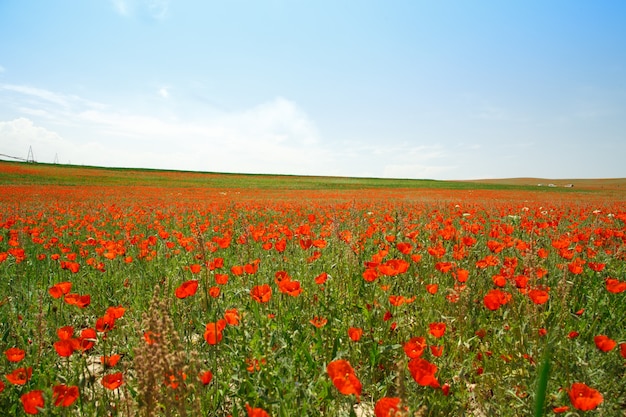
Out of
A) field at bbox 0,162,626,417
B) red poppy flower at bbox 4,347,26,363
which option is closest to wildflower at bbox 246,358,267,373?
field at bbox 0,162,626,417

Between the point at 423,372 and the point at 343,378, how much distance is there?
1.20 feet

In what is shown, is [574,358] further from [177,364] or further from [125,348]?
[125,348]

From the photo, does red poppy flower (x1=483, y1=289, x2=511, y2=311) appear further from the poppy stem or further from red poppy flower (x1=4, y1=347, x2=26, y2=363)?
red poppy flower (x1=4, y1=347, x2=26, y2=363)

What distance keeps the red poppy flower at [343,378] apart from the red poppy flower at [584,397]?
0.82 m

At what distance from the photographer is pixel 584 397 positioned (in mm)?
1402

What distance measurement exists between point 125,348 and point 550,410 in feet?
9.20

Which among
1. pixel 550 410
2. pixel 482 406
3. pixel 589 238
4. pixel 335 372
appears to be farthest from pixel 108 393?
pixel 589 238

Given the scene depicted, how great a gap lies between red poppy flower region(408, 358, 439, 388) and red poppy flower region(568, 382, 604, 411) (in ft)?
1.63

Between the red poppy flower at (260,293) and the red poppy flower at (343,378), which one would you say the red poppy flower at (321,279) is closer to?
the red poppy flower at (260,293)

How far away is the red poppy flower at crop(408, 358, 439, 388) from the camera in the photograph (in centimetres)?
146

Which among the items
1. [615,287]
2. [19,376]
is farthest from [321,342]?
[615,287]

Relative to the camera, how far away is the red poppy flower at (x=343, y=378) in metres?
1.35

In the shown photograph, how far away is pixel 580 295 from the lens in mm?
3191

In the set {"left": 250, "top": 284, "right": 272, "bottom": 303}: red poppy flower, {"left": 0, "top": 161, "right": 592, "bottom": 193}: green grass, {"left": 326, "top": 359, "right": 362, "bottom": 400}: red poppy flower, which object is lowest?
{"left": 326, "top": 359, "right": 362, "bottom": 400}: red poppy flower
